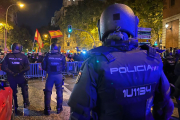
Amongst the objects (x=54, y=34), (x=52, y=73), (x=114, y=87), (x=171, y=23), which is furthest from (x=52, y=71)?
(x=54, y=34)

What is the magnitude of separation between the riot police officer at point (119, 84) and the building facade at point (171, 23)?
18989 mm

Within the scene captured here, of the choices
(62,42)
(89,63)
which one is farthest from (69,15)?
(89,63)

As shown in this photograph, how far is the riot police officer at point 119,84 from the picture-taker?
1504 millimetres

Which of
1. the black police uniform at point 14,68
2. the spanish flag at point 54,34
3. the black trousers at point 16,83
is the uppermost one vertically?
the spanish flag at point 54,34

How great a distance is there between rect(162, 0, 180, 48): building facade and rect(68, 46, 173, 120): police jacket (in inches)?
752

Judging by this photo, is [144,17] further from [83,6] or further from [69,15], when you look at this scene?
[69,15]

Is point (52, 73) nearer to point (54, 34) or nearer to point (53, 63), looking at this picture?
point (53, 63)

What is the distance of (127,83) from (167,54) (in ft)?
21.7

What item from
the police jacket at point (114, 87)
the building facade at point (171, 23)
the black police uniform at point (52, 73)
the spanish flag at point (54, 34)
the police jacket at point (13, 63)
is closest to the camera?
the police jacket at point (114, 87)

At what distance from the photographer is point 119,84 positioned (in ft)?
4.99

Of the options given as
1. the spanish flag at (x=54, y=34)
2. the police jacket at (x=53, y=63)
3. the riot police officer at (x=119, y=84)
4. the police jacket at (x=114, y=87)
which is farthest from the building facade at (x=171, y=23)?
the police jacket at (x=114, y=87)

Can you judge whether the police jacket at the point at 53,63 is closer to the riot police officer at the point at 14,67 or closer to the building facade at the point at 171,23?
the riot police officer at the point at 14,67

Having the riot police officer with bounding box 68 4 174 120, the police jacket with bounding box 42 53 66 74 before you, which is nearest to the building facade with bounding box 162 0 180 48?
the police jacket with bounding box 42 53 66 74

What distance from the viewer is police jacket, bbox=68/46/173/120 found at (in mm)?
1499
